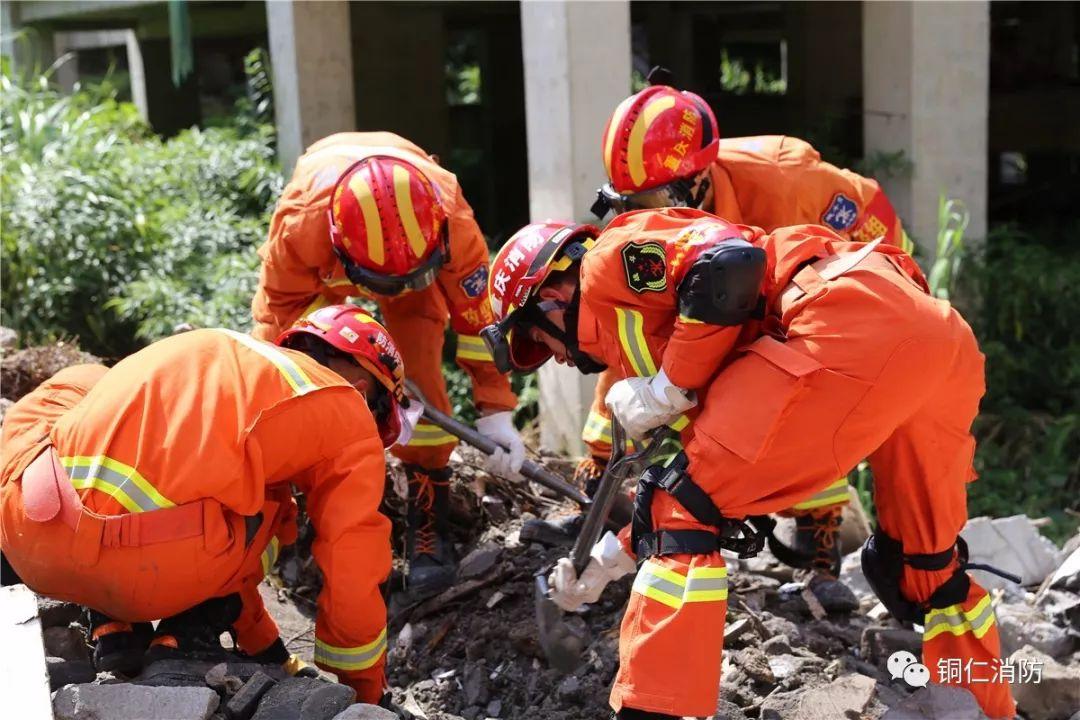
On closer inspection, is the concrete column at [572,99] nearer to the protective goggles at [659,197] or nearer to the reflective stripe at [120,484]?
the protective goggles at [659,197]

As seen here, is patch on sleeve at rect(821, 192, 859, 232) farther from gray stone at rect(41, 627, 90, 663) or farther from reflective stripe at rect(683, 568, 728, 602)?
gray stone at rect(41, 627, 90, 663)

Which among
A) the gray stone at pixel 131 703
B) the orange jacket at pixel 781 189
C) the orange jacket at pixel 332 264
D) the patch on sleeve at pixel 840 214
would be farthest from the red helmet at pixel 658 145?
the gray stone at pixel 131 703

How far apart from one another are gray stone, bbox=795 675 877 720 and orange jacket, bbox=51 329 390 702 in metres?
1.15

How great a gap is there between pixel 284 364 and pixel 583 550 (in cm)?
111

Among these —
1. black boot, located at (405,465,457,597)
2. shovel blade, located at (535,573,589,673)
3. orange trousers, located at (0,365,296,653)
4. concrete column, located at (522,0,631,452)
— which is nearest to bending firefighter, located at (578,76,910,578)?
black boot, located at (405,465,457,597)

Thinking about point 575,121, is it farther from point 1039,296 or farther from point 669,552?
point 669,552

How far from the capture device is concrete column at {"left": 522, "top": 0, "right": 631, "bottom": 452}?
625 cm

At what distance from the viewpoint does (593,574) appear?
3.54m

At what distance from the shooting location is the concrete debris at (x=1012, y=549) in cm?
453

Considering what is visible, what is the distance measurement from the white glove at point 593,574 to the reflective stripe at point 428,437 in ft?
2.93

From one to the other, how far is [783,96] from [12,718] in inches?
417

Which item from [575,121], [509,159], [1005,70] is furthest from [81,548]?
[1005,70]

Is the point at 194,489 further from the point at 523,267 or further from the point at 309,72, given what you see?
the point at 309,72

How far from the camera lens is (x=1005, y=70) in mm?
12523
